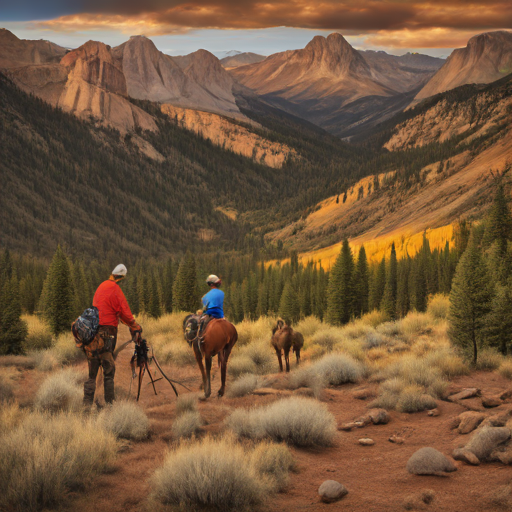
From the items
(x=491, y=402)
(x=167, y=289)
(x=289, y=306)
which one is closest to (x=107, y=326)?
(x=491, y=402)

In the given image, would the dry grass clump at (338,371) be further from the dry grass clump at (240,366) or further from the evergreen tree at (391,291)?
the evergreen tree at (391,291)

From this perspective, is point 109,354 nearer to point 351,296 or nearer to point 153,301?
point 351,296

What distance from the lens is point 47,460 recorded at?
24.8 feet

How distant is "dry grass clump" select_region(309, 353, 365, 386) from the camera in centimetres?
1628

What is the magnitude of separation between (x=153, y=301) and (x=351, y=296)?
1852 inches

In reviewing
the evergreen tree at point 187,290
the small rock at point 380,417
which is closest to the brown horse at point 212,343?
the small rock at point 380,417

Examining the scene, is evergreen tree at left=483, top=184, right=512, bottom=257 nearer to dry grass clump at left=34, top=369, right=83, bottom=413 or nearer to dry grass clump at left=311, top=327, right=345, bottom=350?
dry grass clump at left=311, top=327, right=345, bottom=350

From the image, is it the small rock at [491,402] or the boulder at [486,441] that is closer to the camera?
the boulder at [486,441]

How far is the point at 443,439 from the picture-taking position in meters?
10.1

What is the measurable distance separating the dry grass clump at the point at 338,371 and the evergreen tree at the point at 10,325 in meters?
14.3

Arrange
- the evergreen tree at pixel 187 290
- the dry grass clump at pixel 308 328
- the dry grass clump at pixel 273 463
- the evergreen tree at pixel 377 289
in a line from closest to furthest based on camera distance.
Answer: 1. the dry grass clump at pixel 273 463
2. the dry grass clump at pixel 308 328
3. the evergreen tree at pixel 187 290
4. the evergreen tree at pixel 377 289

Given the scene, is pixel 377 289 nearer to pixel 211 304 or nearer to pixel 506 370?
pixel 506 370

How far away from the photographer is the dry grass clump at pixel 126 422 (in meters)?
10.5

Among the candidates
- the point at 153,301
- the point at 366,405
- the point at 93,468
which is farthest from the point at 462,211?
the point at 93,468
